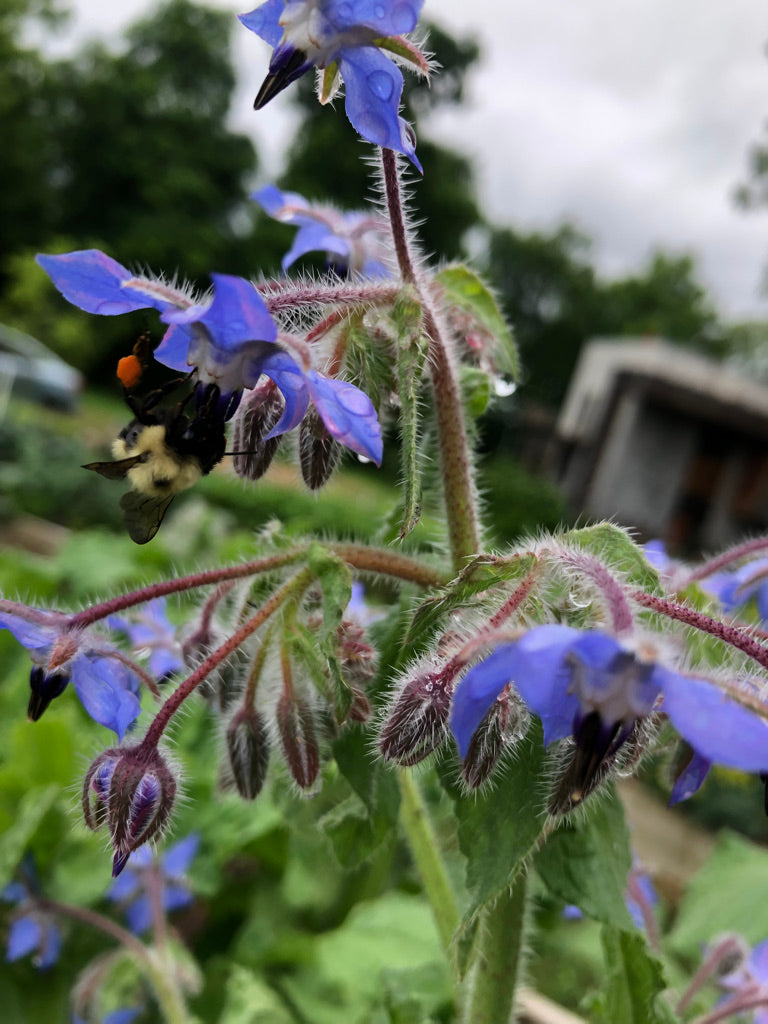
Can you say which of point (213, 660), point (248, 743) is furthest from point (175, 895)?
point (213, 660)

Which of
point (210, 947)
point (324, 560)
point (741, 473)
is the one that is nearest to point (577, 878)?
point (324, 560)

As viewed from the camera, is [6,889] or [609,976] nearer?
[609,976]

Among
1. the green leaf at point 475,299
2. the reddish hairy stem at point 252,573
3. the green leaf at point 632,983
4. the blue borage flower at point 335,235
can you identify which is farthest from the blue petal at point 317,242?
the green leaf at point 632,983

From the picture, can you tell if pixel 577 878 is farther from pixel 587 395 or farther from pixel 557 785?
pixel 587 395

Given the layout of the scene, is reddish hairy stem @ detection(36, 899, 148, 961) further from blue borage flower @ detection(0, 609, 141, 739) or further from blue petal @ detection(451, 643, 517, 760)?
blue petal @ detection(451, 643, 517, 760)

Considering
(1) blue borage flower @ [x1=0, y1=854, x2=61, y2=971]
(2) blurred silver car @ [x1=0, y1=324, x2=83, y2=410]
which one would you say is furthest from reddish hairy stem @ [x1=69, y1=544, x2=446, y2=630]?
(2) blurred silver car @ [x1=0, y1=324, x2=83, y2=410]

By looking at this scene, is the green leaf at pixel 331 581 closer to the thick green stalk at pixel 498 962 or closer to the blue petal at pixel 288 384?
the blue petal at pixel 288 384
